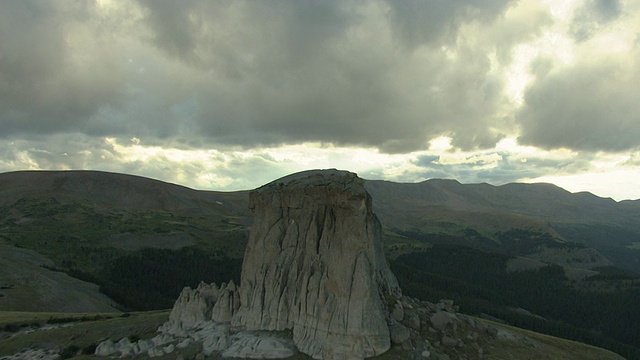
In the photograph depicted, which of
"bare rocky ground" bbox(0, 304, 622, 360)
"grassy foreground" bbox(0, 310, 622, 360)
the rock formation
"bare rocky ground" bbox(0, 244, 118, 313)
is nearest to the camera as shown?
the rock formation

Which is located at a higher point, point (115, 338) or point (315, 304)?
point (315, 304)

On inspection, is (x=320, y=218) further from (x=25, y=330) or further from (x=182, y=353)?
(x=25, y=330)

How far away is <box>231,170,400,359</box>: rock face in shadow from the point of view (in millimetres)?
41125

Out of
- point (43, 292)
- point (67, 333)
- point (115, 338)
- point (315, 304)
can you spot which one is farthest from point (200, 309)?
point (43, 292)

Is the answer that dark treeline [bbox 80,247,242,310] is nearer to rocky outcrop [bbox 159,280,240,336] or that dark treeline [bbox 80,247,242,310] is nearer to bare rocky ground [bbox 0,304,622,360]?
bare rocky ground [bbox 0,304,622,360]

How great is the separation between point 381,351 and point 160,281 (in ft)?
480

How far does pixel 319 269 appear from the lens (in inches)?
1832

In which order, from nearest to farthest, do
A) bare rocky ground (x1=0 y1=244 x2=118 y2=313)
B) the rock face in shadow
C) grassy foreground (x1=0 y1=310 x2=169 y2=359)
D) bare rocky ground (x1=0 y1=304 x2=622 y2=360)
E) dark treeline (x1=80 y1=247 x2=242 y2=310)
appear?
the rock face in shadow, bare rocky ground (x1=0 y1=304 x2=622 y2=360), grassy foreground (x1=0 y1=310 x2=169 y2=359), bare rocky ground (x1=0 y1=244 x2=118 y2=313), dark treeline (x1=80 y1=247 x2=242 y2=310)

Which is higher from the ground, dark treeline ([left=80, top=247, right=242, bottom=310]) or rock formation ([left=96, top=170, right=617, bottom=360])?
rock formation ([left=96, top=170, right=617, bottom=360])

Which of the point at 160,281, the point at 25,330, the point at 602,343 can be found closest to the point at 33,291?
the point at 25,330

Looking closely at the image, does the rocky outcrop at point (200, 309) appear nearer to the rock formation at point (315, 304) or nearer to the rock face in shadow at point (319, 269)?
the rock formation at point (315, 304)

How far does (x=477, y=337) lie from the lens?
45.5 metres

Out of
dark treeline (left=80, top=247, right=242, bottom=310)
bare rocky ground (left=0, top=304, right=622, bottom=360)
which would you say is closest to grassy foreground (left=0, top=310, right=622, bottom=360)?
bare rocky ground (left=0, top=304, right=622, bottom=360)

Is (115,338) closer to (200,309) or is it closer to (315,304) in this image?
(200,309)
